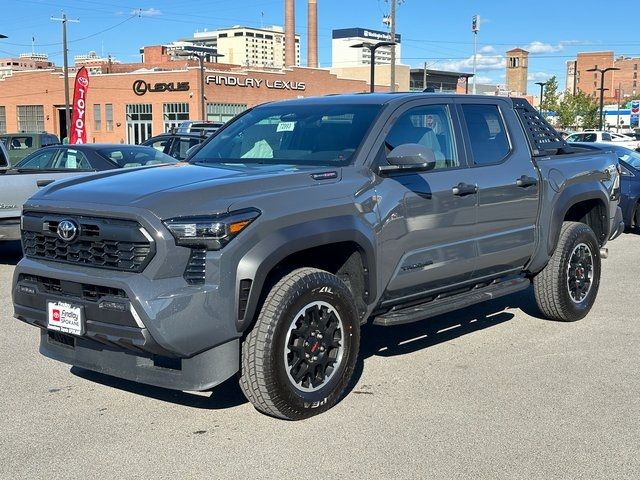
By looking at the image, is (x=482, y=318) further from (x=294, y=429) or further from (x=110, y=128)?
(x=110, y=128)

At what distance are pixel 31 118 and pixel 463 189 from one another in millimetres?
77520

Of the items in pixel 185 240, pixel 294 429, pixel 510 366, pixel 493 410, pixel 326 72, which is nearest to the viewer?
pixel 185 240

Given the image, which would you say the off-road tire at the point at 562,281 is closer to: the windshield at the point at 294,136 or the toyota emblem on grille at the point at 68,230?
the windshield at the point at 294,136

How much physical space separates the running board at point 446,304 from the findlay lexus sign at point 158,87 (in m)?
60.5

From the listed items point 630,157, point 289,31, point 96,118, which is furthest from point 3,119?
point 630,157

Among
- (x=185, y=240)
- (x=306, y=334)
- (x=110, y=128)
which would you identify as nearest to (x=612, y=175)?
(x=306, y=334)

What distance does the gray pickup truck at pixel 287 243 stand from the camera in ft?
13.8

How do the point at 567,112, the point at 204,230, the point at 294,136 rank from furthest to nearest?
the point at 567,112 → the point at 294,136 → the point at 204,230

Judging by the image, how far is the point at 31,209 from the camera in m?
4.78

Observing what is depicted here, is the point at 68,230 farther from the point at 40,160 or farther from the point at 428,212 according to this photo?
the point at 40,160

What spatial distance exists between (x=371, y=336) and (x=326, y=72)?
70796 mm

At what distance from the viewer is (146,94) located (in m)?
66.7

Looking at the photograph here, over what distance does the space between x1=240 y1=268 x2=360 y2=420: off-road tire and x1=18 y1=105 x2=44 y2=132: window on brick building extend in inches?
3017

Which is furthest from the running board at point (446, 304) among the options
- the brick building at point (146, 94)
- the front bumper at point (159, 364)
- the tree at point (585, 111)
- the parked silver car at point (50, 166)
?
the tree at point (585, 111)
